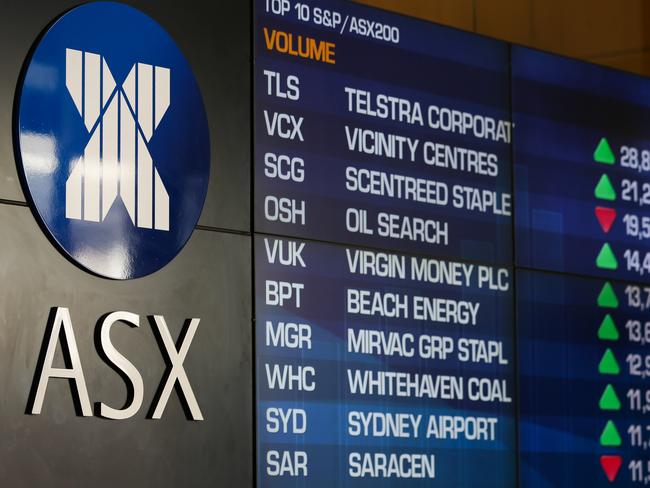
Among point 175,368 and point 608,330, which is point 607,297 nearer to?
point 608,330

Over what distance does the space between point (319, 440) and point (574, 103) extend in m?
2.08

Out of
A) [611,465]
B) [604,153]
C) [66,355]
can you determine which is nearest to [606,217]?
[604,153]

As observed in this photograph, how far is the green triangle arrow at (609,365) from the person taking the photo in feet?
20.0

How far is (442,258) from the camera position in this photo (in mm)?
5586

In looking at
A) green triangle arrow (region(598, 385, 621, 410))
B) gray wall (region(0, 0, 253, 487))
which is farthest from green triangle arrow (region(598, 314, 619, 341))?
gray wall (region(0, 0, 253, 487))

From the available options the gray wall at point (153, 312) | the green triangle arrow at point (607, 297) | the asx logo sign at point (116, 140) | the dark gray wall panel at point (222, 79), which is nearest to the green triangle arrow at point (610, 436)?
the green triangle arrow at point (607, 297)

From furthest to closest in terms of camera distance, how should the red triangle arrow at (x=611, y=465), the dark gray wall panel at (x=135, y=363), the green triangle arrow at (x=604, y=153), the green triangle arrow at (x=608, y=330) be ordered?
the green triangle arrow at (x=604, y=153), the green triangle arrow at (x=608, y=330), the red triangle arrow at (x=611, y=465), the dark gray wall panel at (x=135, y=363)

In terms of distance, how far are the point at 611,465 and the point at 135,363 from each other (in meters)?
2.41

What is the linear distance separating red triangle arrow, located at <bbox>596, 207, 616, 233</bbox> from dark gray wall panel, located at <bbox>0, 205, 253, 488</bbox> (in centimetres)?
192

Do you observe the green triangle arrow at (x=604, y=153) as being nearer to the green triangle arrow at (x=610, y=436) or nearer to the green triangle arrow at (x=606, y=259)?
the green triangle arrow at (x=606, y=259)

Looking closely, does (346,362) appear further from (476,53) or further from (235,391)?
(476,53)

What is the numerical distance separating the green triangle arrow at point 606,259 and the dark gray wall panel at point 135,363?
1889 millimetres

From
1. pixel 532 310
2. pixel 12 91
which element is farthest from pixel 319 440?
pixel 12 91

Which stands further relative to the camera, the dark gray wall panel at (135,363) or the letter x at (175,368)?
the letter x at (175,368)
